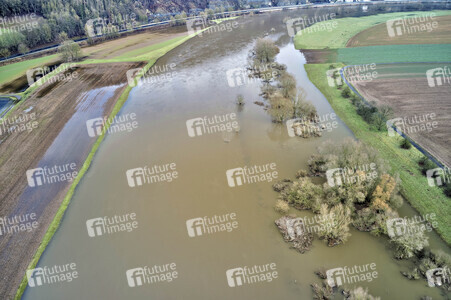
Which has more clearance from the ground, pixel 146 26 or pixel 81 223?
pixel 146 26

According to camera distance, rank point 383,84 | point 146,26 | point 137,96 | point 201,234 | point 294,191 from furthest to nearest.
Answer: point 146,26, point 137,96, point 383,84, point 294,191, point 201,234

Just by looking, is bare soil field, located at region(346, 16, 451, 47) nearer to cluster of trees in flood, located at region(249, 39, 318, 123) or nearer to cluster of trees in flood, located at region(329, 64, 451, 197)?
cluster of trees in flood, located at region(249, 39, 318, 123)

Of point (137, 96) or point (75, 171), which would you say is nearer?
point (75, 171)

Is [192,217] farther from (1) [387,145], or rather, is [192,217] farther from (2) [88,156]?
(1) [387,145]

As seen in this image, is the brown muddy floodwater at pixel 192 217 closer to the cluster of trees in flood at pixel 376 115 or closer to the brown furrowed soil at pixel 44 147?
the brown furrowed soil at pixel 44 147

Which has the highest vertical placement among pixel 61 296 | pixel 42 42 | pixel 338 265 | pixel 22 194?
pixel 42 42

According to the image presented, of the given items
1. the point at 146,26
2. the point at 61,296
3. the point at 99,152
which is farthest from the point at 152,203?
the point at 146,26

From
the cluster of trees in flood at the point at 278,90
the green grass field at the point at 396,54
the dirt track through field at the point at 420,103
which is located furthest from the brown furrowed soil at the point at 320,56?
the dirt track through field at the point at 420,103

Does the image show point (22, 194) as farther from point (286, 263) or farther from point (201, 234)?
point (286, 263)
